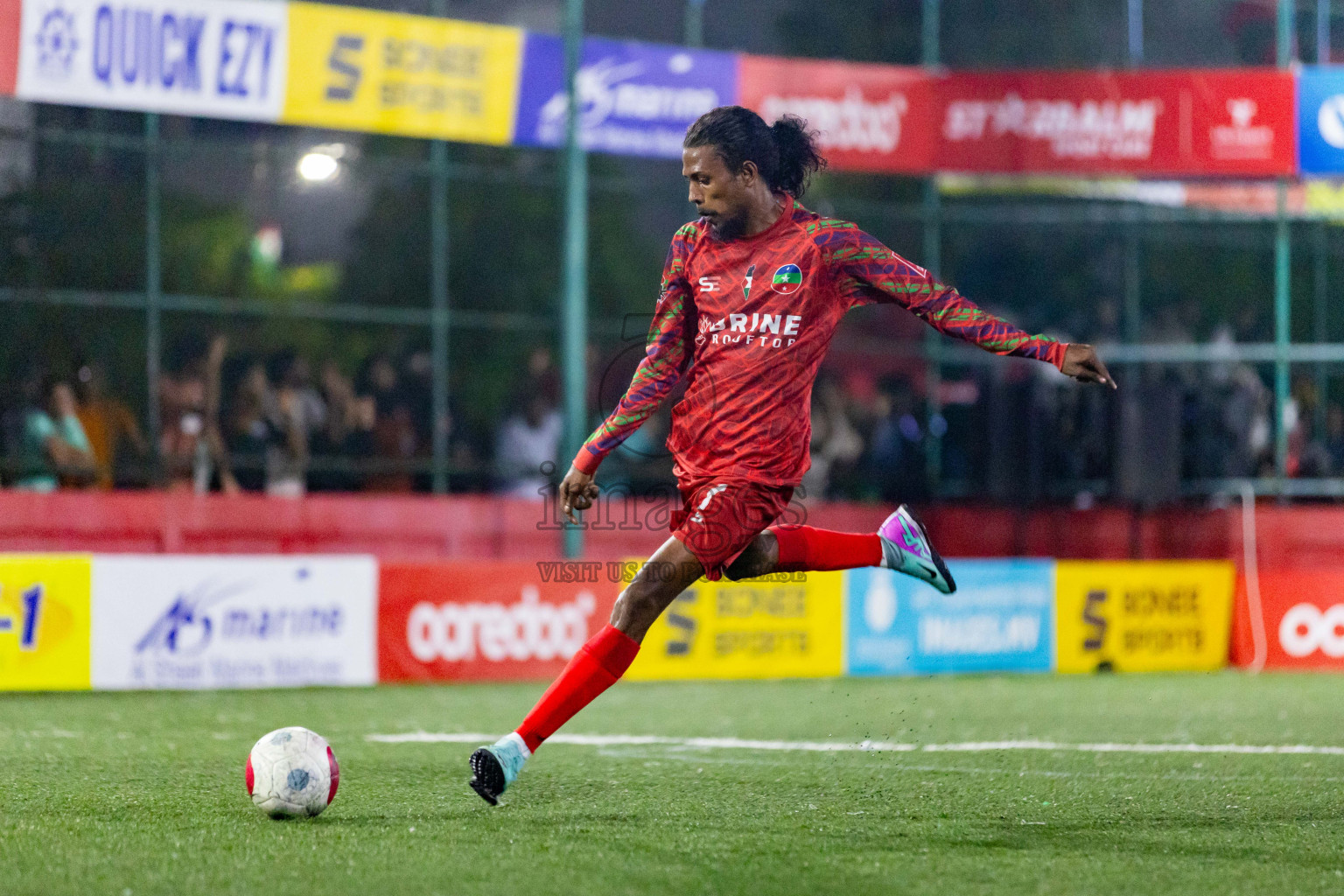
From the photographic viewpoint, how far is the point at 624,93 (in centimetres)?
1873

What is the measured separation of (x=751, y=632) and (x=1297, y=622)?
5.49 metres

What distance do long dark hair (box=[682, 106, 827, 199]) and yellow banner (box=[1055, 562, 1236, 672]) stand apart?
34.2ft

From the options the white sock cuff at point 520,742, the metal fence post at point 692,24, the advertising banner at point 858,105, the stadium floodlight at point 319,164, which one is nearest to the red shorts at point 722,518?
the white sock cuff at point 520,742

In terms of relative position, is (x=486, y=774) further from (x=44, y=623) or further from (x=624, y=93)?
(x=624, y=93)

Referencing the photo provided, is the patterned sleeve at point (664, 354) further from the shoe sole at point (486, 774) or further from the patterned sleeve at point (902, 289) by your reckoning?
the shoe sole at point (486, 774)

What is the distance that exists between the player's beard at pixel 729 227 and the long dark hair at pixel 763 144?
0.60 ft

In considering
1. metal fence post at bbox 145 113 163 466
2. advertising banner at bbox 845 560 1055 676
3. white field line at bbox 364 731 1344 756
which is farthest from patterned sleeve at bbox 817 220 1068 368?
metal fence post at bbox 145 113 163 466

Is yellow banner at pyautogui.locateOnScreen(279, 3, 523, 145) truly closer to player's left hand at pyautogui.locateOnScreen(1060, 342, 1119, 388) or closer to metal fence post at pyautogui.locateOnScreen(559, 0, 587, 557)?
metal fence post at pyautogui.locateOnScreen(559, 0, 587, 557)

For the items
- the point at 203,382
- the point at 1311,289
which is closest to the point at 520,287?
the point at 203,382

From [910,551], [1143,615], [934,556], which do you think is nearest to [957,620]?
[1143,615]

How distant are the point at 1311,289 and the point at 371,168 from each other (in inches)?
487

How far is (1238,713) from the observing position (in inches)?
437

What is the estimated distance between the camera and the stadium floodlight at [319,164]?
19.7 m

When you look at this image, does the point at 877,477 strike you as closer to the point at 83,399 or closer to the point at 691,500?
the point at 83,399
